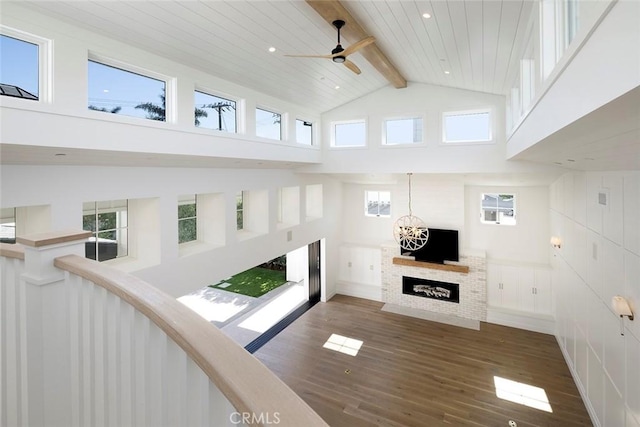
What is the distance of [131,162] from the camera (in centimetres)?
423

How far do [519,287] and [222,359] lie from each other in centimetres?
871

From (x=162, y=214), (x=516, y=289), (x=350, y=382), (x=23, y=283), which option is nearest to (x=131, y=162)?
(x=162, y=214)

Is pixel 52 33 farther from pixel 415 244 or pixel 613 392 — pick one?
pixel 415 244

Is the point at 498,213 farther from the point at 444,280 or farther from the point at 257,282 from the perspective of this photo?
the point at 257,282

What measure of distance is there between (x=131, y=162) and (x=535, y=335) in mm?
8652

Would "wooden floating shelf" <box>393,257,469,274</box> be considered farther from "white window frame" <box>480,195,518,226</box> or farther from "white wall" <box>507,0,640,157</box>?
"white wall" <box>507,0,640,157</box>

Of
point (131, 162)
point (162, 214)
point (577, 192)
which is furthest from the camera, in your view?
point (577, 192)

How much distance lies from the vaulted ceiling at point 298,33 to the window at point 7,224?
2.26 metres

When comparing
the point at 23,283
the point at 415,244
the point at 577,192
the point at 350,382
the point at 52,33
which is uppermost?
the point at 52,33

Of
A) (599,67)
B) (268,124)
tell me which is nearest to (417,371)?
(268,124)

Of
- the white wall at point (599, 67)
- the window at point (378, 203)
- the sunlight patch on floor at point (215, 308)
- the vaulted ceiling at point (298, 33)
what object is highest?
the vaulted ceiling at point (298, 33)

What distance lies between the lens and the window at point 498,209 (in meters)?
8.20

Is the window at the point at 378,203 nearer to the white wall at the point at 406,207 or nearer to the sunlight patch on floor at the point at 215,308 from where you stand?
the white wall at the point at 406,207

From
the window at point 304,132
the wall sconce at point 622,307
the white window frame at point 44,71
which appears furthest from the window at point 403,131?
the white window frame at point 44,71
